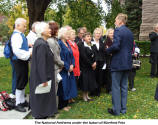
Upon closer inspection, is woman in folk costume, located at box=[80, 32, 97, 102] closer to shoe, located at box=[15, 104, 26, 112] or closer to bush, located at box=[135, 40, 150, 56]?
shoe, located at box=[15, 104, 26, 112]

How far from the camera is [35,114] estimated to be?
4531 millimetres

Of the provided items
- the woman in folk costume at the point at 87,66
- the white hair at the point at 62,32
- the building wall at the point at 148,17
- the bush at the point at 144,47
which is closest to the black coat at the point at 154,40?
the woman in folk costume at the point at 87,66

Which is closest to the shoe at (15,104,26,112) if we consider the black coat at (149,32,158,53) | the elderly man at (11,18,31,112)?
the elderly man at (11,18,31,112)

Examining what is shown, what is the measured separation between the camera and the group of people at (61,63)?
444cm

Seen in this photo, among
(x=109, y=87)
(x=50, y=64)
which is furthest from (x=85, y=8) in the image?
(x=50, y=64)

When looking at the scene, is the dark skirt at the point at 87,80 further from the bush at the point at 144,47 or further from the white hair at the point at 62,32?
the bush at the point at 144,47

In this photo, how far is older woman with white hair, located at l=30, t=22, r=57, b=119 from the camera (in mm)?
4301

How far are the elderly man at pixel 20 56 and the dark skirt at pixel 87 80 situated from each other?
67.5 inches

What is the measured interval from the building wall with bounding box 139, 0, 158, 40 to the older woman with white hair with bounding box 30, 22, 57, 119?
17.1 metres

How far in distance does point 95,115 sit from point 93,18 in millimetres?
9189

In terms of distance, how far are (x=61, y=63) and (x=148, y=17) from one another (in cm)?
1707

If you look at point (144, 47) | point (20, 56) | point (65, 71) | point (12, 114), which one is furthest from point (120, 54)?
point (144, 47)

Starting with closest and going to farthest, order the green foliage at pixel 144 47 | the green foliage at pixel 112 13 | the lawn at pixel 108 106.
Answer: the lawn at pixel 108 106 → the green foliage at pixel 112 13 → the green foliage at pixel 144 47

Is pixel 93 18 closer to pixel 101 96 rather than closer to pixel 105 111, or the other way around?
pixel 101 96
